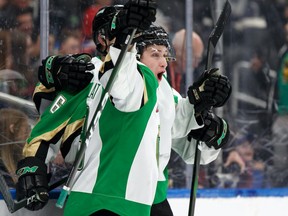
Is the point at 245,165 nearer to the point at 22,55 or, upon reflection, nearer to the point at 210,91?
the point at 22,55

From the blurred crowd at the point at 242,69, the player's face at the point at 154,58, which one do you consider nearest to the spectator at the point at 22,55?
the blurred crowd at the point at 242,69

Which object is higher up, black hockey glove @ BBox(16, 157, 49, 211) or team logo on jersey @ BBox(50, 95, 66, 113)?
team logo on jersey @ BBox(50, 95, 66, 113)

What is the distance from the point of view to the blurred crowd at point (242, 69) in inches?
162

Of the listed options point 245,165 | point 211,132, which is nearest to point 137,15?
point 211,132

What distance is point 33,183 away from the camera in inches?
117

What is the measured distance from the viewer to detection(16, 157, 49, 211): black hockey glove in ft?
9.69

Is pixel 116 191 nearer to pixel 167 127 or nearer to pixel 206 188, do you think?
pixel 167 127

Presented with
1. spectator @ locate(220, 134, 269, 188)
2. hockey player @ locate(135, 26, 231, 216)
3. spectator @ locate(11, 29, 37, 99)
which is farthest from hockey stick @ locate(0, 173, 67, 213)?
spectator @ locate(220, 134, 269, 188)

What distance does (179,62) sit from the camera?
4.45 m

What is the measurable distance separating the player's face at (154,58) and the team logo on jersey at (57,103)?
0.28m

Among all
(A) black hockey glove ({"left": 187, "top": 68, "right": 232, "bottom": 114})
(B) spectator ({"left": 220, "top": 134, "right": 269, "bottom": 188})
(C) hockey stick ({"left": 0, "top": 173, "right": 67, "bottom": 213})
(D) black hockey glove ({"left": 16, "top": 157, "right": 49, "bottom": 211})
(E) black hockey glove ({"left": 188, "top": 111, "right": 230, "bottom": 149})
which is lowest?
(B) spectator ({"left": 220, "top": 134, "right": 269, "bottom": 188})

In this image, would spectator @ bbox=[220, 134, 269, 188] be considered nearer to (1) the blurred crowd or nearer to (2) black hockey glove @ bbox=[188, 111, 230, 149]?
(1) the blurred crowd

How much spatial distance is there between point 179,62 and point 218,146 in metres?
1.12

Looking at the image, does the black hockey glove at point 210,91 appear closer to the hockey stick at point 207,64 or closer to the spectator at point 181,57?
the hockey stick at point 207,64
